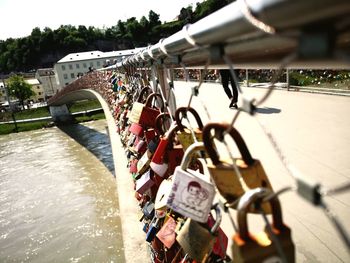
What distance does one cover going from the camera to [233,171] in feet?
3.33

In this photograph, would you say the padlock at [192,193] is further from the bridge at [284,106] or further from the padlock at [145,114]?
the padlock at [145,114]

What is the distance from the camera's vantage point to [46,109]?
67.5 meters

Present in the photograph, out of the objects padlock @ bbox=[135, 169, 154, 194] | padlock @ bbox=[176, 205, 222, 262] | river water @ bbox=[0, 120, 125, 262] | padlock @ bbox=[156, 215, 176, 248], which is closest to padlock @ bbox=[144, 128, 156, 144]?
padlock @ bbox=[135, 169, 154, 194]

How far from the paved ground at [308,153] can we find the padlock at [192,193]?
0.79 ft

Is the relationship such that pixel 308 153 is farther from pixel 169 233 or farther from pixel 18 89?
pixel 18 89

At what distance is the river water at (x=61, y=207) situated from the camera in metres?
11.4

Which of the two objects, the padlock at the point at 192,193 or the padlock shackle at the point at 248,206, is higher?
the padlock shackle at the point at 248,206

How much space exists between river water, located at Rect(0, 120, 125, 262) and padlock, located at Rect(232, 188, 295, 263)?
10.0 meters

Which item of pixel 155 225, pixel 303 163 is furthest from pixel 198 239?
pixel 303 163

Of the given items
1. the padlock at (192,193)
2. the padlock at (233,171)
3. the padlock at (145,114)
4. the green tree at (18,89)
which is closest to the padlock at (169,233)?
the padlock at (192,193)

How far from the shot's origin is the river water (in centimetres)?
1141

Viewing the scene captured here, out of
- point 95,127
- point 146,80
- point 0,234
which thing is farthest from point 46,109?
point 146,80

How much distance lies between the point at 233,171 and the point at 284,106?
22.5 feet

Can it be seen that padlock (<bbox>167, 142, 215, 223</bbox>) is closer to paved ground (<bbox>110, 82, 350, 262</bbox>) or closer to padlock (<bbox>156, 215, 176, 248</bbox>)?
paved ground (<bbox>110, 82, 350, 262</bbox>)
